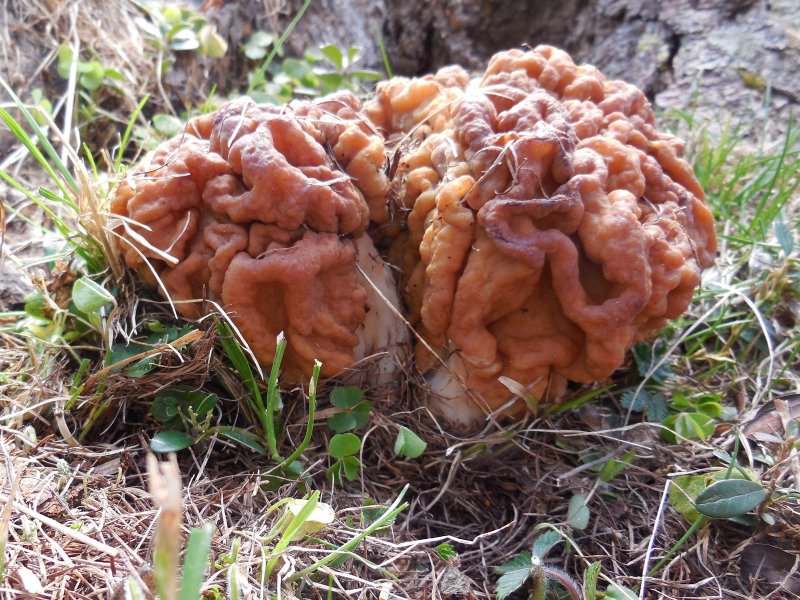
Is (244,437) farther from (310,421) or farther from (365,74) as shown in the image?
(365,74)

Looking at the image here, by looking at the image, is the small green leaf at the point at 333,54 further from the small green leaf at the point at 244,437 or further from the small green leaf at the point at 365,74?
the small green leaf at the point at 244,437

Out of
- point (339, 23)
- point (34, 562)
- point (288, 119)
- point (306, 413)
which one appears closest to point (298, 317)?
point (306, 413)

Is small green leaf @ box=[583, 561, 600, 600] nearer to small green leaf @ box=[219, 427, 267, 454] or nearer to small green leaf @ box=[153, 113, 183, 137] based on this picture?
small green leaf @ box=[219, 427, 267, 454]

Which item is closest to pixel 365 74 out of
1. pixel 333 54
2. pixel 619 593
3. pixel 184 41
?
pixel 333 54

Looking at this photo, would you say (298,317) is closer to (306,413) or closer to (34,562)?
(306,413)

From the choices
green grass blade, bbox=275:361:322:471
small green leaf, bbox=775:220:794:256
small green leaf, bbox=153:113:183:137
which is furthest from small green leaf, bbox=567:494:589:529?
small green leaf, bbox=153:113:183:137

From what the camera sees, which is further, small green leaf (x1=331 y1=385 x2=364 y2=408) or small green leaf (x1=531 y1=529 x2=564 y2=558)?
small green leaf (x1=331 y1=385 x2=364 y2=408)
